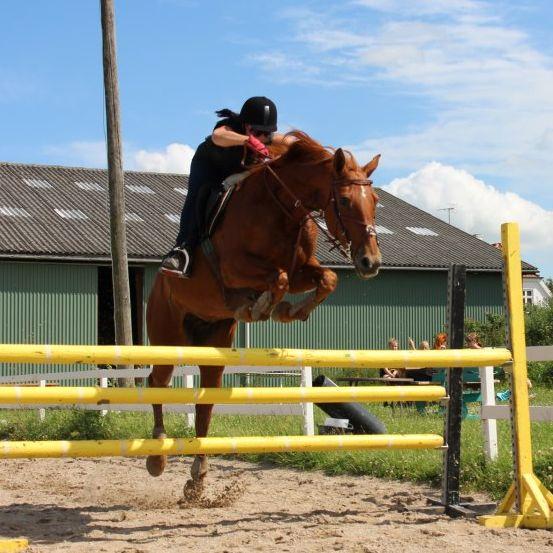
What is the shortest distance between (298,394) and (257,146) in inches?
72.5

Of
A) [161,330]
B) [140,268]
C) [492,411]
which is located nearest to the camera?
[161,330]

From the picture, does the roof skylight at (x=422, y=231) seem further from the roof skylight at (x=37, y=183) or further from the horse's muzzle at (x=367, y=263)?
the horse's muzzle at (x=367, y=263)

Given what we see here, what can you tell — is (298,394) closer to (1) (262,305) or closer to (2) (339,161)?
(1) (262,305)

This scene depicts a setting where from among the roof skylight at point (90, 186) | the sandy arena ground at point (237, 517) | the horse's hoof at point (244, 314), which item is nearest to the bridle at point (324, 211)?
the horse's hoof at point (244, 314)

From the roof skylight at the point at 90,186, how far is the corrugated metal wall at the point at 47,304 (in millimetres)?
4919

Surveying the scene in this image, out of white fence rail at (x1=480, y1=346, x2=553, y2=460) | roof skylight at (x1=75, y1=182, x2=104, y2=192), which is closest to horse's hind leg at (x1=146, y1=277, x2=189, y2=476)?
white fence rail at (x1=480, y1=346, x2=553, y2=460)

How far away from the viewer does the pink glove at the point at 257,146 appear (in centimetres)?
651

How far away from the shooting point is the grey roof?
23.9 meters

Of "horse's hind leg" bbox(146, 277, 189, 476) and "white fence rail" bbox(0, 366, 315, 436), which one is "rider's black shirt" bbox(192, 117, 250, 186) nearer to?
"horse's hind leg" bbox(146, 277, 189, 476)

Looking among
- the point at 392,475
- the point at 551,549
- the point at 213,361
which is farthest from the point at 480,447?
the point at 213,361

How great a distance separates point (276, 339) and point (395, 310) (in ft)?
12.9

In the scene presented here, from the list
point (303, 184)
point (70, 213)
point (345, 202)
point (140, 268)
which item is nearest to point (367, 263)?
point (345, 202)

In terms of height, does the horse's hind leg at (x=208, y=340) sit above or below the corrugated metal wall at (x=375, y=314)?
below

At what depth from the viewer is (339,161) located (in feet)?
18.6
